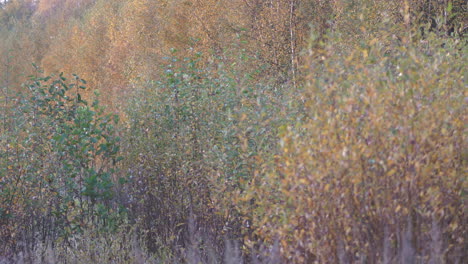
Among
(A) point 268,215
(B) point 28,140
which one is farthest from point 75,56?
(A) point 268,215

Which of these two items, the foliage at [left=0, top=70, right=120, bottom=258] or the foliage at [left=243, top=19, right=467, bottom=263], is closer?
the foliage at [left=243, top=19, right=467, bottom=263]

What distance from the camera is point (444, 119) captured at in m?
3.28

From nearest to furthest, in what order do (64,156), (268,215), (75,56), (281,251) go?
(281,251), (268,215), (64,156), (75,56)

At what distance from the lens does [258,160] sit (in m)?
4.01

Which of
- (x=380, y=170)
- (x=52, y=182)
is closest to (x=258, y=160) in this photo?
(x=380, y=170)

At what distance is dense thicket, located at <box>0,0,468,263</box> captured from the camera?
3.25 metres

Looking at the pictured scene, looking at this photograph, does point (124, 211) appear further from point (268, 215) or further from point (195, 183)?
point (268, 215)

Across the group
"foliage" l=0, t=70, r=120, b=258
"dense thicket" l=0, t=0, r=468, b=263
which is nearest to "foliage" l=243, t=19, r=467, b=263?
"dense thicket" l=0, t=0, r=468, b=263

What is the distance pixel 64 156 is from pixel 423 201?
4.35 metres

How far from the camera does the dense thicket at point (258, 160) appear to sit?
10.7 feet

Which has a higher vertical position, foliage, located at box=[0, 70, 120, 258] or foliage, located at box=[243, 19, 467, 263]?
foliage, located at box=[0, 70, 120, 258]

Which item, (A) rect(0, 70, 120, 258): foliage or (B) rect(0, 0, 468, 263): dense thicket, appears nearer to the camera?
(B) rect(0, 0, 468, 263): dense thicket

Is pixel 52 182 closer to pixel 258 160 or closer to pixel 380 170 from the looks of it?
pixel 258 160

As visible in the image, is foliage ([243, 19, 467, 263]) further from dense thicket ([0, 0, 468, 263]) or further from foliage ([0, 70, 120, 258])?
foliage ([0, 70, 120, 258])
